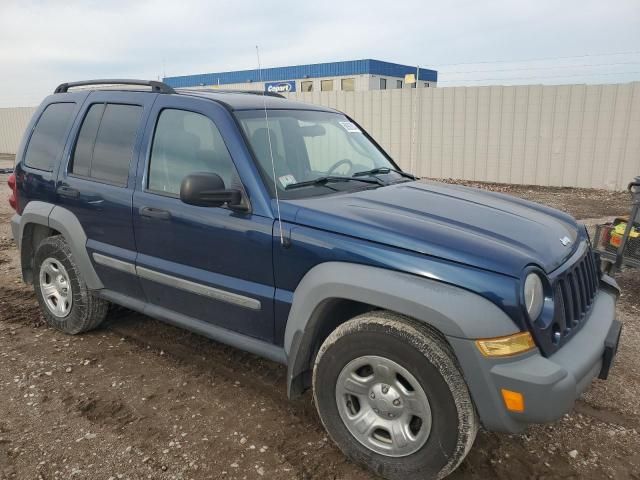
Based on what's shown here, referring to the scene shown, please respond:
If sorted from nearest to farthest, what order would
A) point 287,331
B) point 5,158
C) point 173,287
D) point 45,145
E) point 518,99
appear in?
point 287,331
point 173,287
point 45,145
point 518,99
point 5,158

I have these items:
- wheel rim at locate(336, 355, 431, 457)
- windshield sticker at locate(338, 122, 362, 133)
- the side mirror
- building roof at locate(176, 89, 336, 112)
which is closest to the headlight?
wheel rim at locate(336, 355, 431, 457)

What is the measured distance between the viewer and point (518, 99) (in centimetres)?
1202

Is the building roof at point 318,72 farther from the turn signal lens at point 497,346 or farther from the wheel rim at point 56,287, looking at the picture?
the turn signal lens at point 497,346

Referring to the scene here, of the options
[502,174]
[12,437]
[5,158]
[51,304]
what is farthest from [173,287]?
[5,158]

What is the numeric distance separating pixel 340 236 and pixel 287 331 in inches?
24.5

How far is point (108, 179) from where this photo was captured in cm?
365

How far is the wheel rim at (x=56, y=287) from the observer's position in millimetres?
4186

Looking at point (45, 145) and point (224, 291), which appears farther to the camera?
point (45, 145)

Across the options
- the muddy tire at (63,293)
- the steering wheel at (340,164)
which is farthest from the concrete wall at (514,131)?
the muddy tire at (63,293)

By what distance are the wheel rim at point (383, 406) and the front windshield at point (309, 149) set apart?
1058 millimetres

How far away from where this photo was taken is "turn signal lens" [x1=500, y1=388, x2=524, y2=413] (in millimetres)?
2180

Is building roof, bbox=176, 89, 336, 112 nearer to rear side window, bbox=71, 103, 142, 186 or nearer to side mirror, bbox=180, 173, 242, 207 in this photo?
rear side window, bbox=71, 103, 142, 186

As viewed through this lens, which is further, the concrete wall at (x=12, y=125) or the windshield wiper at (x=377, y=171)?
the concrete wall at (x=12, y=125)

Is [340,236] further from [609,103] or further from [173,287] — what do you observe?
[609,103]
